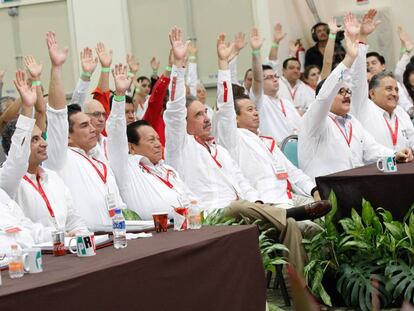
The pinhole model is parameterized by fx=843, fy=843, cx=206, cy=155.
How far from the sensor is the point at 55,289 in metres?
2.58

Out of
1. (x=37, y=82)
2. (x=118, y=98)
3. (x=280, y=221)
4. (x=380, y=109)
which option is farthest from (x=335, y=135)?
(x=37, y=82)

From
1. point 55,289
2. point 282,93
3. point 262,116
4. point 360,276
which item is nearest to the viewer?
point 55,289

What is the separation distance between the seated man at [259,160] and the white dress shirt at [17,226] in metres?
2.01

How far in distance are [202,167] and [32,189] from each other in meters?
1.51

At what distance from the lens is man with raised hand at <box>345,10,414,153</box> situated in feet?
22.1

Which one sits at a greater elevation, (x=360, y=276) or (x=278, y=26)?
(x=278, y=26)

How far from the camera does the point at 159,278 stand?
122 inches

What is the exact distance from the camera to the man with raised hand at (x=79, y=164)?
189 inches

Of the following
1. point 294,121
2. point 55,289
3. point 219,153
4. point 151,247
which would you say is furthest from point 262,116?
point 55,289

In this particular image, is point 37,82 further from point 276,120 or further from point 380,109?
point 276,120

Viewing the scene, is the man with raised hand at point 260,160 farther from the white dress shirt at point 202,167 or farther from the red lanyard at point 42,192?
the red lanyard at point 42,192

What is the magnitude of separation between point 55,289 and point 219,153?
127 inches

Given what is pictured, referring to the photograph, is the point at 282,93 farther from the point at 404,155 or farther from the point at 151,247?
the point at 151,247

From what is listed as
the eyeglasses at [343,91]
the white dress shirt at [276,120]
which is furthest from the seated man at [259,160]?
the white dress shirt at [276,120]
